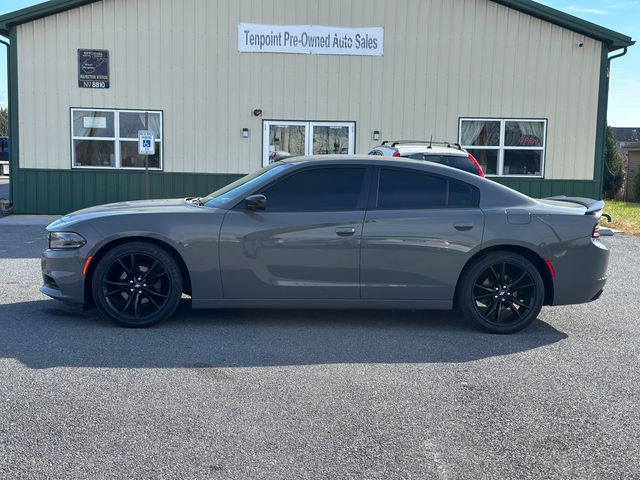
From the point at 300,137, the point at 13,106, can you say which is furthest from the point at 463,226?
the point at 13,106

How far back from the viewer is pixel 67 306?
697cm

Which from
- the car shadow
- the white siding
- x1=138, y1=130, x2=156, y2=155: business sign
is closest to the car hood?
the car shadow

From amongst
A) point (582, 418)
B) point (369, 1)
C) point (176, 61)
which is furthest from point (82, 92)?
point (582, 418)

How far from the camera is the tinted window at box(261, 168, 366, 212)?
20.6 feet

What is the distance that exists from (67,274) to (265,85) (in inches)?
432

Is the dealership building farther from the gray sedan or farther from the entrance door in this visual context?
the gray sedan

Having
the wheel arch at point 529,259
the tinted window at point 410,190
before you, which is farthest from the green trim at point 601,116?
the tinted window at point 410,190

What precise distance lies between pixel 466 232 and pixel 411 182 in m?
0.67

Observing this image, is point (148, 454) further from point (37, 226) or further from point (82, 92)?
point (82, 92)

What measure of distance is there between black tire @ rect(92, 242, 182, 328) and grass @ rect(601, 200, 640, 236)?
11.7 m

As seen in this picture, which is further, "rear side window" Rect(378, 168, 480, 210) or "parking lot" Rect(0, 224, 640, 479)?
"rear side window" Rect(378, 168, 480, 210)

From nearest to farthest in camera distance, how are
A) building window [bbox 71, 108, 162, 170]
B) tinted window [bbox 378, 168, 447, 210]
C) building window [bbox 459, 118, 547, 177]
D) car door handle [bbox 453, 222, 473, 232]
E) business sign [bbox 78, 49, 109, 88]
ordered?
car door handle [bbox 453, 222, 473, 232]
tinted window [bbox 378, 168, 447, 210]
business sign [bbox 78, 49, 109, 88]
building window [bbox 71, 108, 162, 170]
building window [bbox 459, 118, 547, 177]

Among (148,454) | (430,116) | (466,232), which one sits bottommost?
(148,454)

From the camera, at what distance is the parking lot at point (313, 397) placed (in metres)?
3.67
